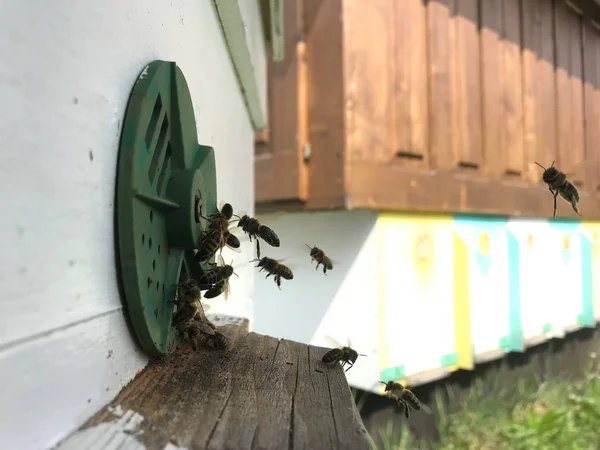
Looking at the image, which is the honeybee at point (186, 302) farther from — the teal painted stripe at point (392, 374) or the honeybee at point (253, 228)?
the teal painted stripe at point (392, 374)

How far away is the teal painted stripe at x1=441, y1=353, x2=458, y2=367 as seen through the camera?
3.01 m

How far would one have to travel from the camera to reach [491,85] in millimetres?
3379

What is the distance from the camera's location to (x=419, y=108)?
290 centimetres

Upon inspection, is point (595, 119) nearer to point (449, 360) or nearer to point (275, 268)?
point (449, 360)

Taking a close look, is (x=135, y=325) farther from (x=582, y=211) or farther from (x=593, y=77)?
(x=593, y=77)

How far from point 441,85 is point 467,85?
0.29m

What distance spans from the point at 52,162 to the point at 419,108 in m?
2.69

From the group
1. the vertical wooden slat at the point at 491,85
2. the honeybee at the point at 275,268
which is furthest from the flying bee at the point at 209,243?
the vertical wooden slat at the point at 491,85

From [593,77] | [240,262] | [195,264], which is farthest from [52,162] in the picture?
[593,77]

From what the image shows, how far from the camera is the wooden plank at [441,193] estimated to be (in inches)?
100

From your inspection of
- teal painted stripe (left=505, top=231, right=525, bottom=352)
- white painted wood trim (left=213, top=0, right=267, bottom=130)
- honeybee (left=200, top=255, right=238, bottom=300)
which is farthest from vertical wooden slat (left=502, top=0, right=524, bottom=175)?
honeybee (left=200, top=255, right=238, bottom=300)

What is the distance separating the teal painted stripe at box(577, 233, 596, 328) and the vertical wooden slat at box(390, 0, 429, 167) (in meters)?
2.39

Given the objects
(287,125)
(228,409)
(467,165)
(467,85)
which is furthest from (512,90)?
(228,409)

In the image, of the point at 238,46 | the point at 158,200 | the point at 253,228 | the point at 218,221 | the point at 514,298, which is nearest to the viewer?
the point at 158,200
